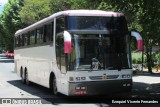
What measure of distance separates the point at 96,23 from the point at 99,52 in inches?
42.5

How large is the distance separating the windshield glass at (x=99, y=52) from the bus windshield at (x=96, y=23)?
334mm

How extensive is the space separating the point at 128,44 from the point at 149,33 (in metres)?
4.86

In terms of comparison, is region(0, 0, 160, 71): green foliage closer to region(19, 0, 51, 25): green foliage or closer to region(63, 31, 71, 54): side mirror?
region(19, 0, 51, 25): green foliage

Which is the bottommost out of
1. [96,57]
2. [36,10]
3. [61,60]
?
[61,60]

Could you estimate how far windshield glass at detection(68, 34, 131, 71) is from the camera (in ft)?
45.3

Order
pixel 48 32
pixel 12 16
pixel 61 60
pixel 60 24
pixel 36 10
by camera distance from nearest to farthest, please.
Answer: pixel 61 60
pixel 60 24
pixel 48 32
pixel 36 10
pixel 12 16

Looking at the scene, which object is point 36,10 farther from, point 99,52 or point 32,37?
point 99,52

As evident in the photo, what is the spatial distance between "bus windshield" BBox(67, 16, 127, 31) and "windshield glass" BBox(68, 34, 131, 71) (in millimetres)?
334

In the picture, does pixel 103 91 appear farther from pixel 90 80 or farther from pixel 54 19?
pixel 54 19

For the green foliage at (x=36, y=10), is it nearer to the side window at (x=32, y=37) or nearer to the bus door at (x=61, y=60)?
the side window at (x=32, y=37)

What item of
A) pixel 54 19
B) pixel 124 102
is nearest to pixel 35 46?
pixel 54 19

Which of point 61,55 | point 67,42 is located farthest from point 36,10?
point 67,42

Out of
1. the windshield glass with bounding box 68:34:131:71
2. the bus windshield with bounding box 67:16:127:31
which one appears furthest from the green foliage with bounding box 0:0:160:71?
the windshield glass with bounding box 68:34:131:71

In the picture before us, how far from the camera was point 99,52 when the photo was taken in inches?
556
